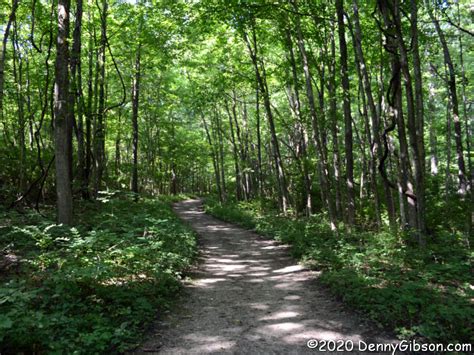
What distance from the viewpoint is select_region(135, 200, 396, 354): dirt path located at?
4.02 meters

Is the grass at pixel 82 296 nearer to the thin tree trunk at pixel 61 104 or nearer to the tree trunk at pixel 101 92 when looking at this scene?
the thin tree trunk at pixel 61 104

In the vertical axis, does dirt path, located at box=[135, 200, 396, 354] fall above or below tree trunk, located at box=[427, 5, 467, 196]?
below

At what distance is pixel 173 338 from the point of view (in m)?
4.21

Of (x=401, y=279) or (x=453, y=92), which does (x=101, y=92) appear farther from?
(x=401, y=279)

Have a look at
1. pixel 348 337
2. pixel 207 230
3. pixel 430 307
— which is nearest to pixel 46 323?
pixel 348 337

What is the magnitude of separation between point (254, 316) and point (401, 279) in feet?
8.15

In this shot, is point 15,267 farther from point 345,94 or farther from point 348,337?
point 345,94

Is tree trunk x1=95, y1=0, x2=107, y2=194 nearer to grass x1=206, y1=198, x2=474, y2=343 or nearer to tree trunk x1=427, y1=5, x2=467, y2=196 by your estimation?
grass x1=206, y1=198, x2=474, y2=343

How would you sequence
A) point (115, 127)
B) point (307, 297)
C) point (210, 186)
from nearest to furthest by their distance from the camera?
point (307, 297) → point (115, 127) → point (210, 186)

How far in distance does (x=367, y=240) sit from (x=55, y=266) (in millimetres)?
7049

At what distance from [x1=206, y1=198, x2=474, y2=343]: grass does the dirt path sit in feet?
1.04

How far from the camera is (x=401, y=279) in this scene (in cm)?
534

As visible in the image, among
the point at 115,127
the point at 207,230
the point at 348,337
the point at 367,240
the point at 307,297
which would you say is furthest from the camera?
the point at 115,127

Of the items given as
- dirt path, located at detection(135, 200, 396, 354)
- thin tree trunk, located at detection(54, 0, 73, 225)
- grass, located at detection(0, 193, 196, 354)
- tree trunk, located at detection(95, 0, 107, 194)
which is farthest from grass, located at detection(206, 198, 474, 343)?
tree trunk, located at detection(95, 0, 107, 194)
